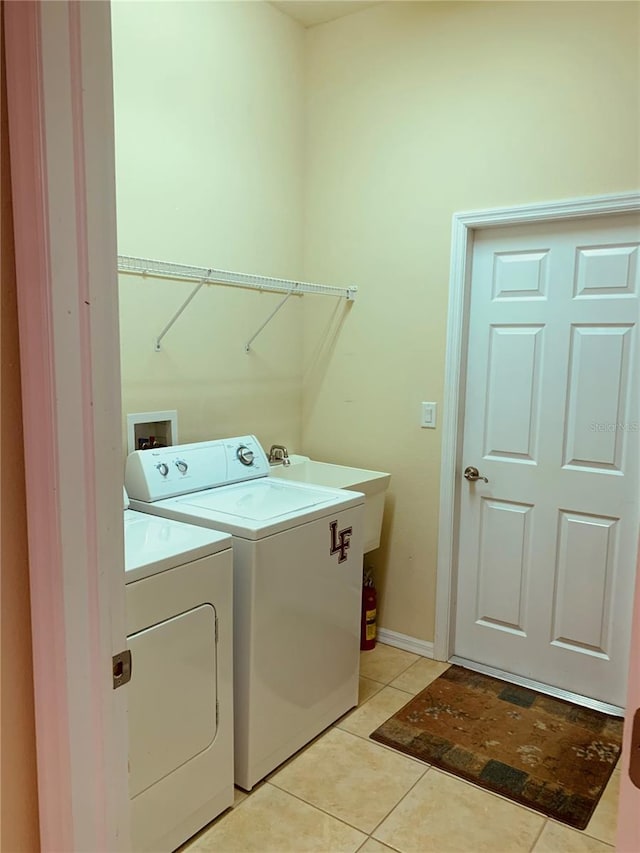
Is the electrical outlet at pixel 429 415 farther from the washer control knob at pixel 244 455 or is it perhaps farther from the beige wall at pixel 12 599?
the beige wall at pixel 12 599

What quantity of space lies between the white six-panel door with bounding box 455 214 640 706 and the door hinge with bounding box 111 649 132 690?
6.69ft

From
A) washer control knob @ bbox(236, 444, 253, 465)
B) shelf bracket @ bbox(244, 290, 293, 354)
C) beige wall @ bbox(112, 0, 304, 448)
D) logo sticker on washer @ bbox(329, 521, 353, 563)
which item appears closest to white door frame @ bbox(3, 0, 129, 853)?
logo sticker on washer @ bbox(329, 521, 353, 563)

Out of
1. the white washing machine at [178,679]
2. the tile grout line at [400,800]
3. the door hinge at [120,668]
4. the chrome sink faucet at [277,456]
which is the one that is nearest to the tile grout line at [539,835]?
the tile grout line at [400,800]

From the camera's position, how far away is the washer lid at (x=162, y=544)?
1.76m

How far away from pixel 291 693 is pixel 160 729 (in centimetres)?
60

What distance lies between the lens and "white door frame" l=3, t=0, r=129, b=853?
0.86 meters

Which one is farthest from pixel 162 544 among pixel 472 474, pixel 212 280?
pixel 472 474

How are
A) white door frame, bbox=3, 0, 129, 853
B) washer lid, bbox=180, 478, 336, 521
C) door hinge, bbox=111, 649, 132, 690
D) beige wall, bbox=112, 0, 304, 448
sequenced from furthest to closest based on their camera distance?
beige wall, bbox=112, 0, 304, 448
washer lid, bbox=180, 478, 336, 521
door hinge, bbox=111, 649, 132, 690
white door frame, bbox=3, 0, 129, 853

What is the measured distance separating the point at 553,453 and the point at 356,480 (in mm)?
853

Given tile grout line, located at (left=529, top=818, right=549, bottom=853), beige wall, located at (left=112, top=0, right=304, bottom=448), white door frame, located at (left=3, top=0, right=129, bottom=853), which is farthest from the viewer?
beige wall, located at (left=112, top=0, right=304, bottom=448)

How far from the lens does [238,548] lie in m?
2.08

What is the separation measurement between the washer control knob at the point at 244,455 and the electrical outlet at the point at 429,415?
2.67ft

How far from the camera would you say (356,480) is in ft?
9.67

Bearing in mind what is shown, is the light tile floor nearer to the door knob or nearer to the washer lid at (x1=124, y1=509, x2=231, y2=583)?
the washer lid at (x1=124, y1=509, x2=231, y2=583)
